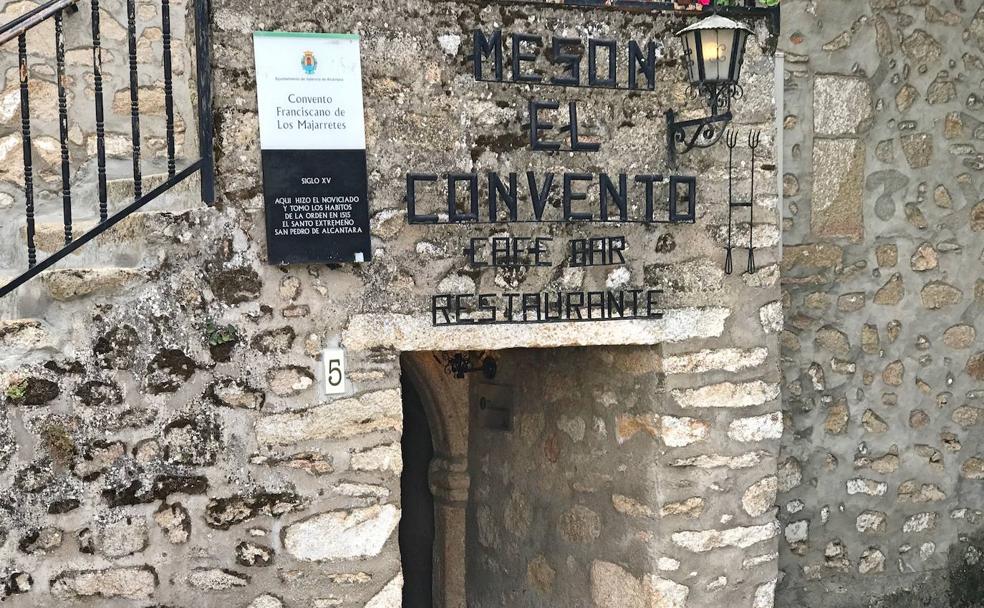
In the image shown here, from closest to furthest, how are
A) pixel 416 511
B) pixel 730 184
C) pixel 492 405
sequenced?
pixel 730 184
pixel 492 405
pixel 416 511

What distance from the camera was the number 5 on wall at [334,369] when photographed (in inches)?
152

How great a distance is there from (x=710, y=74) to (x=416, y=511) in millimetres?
3461

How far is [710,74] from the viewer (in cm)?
415

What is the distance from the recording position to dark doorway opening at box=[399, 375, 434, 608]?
6496 millimetres

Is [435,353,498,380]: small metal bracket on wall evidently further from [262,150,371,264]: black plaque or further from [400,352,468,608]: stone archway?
[262,150,371,264]: black plaque

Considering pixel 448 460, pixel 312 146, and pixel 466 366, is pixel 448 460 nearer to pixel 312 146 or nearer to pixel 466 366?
pixel 466 366

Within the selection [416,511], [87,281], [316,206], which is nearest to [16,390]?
[87,281]

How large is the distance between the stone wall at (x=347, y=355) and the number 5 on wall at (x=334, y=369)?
0.11 feet

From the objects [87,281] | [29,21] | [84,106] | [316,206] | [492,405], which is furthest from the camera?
[492,405]

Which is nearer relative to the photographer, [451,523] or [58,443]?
[58,443]

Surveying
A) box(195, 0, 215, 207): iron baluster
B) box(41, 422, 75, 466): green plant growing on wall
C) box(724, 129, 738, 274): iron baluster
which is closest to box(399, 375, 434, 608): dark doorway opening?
box(724, 129, 738, 274): iron baluster

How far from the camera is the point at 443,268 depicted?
4.04m

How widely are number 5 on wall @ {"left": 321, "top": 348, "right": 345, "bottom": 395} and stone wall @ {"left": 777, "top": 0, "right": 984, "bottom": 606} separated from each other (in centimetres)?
261

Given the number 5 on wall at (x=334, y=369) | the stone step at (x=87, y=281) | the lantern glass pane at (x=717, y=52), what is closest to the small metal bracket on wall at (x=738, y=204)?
the lantern glass pane at (x=717, y=52)
